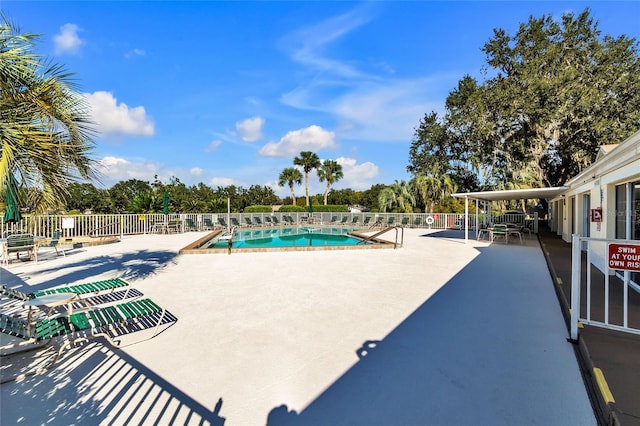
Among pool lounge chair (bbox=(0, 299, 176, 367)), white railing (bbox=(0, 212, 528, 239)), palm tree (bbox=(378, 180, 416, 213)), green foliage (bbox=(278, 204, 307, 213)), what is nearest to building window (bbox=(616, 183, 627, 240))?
pool lounge chair (bbox=(0, 299, 176, 367))

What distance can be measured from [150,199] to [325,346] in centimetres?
1806

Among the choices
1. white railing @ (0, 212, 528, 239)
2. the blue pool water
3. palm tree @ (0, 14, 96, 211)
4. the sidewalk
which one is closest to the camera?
the sidewalk

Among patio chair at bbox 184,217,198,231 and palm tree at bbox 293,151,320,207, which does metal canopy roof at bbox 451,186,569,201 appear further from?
palm tree at bbox 293,151,320,207

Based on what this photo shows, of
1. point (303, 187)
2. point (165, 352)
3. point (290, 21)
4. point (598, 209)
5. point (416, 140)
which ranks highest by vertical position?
point (290, 21)

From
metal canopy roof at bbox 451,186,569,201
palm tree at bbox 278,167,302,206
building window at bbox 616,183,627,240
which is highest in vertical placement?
palm tree at bbox 278,167,302,206

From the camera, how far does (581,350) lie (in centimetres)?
307

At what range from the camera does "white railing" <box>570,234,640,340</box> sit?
2.94 metres

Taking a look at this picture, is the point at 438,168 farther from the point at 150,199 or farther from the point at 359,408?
the point at 359,408

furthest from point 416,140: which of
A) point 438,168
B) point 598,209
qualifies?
point 598,209

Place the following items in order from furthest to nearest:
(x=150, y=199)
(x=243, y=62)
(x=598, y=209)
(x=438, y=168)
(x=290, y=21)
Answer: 1. (x=438, y=168)
2. (x=150, y=199)
3. (x=243, y=62)
4. (x=290, y=21)
5. (x=598, y=209)

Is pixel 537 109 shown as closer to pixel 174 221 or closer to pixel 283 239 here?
pixel 283 239

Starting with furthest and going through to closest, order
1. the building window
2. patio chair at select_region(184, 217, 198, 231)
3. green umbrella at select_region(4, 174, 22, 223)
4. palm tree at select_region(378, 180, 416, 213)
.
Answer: palm tree at select_region(378, 180, 416, 213)
patio chair at select_region(184, 217, 198, 231)
the building window
green umbrella at select_region(4, 174, 22, 223)

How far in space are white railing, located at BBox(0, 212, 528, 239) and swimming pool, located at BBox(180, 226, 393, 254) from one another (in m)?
1.47

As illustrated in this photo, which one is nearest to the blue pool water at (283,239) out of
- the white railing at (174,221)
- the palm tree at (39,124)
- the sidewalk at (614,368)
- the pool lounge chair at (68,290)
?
the white railing at (174,221)
